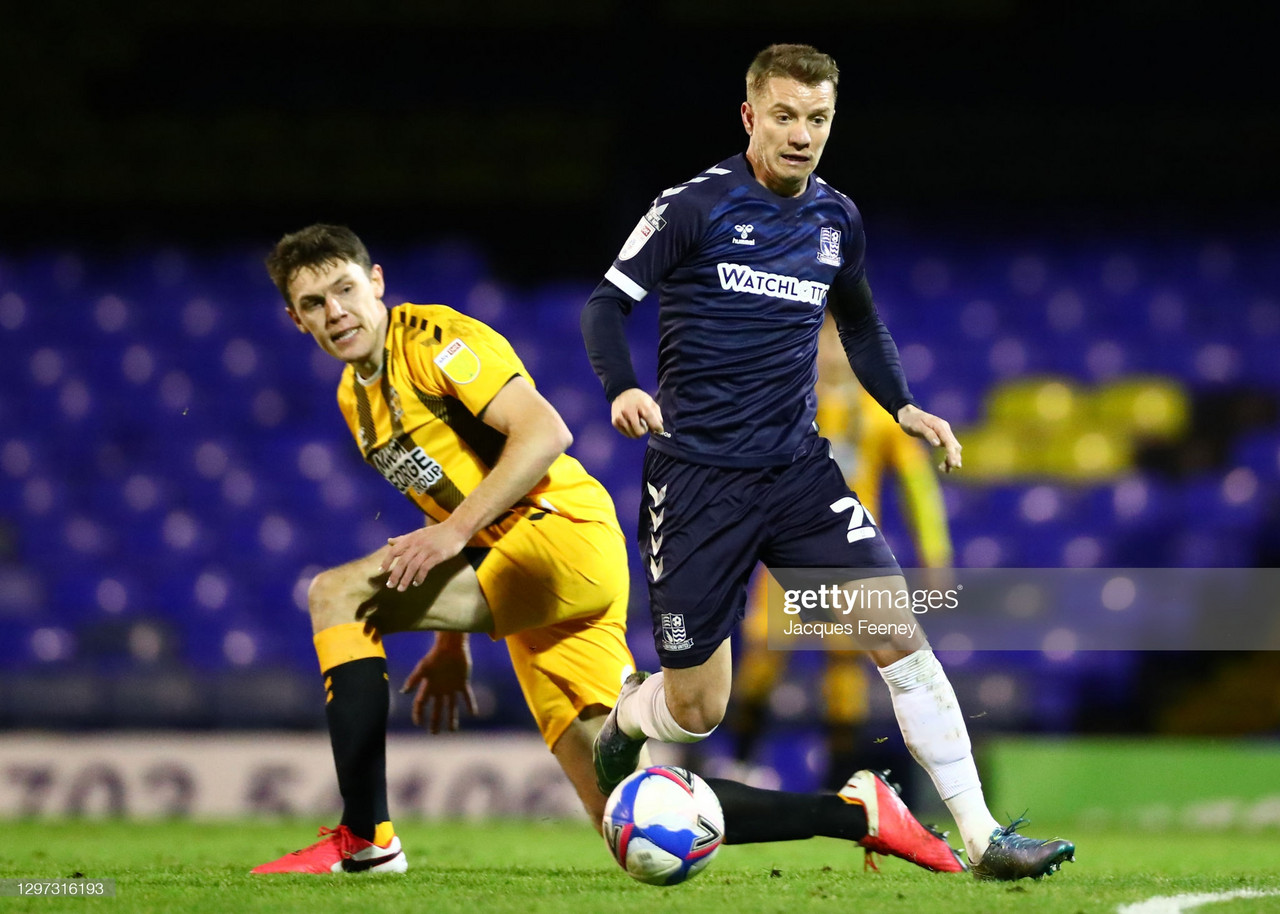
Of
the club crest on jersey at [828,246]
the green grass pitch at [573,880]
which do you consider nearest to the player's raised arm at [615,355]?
the club crest on jersey at [828,246]

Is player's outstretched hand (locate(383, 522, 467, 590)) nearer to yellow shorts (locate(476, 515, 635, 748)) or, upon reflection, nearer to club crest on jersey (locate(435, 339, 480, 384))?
yellow shorts (locate(476, 515, 635, 748))

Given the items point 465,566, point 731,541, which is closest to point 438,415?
point 465,566

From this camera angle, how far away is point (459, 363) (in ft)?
14.4

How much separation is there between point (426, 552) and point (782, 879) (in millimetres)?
1344

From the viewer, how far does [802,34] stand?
451 inches

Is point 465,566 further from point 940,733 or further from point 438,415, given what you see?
point 940,733

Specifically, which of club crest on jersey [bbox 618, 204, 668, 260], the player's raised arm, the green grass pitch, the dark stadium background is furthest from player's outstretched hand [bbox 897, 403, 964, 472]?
the dark stadium background

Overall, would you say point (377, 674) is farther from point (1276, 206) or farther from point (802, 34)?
point (1276, 206)

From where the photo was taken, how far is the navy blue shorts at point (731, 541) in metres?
4.01

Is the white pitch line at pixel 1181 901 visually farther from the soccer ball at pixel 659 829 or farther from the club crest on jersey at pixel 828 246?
the club crest on jersey at pixel 828 246

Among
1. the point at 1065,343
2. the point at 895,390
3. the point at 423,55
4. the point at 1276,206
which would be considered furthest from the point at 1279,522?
the point at 423,55

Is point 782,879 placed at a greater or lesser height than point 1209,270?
lesser

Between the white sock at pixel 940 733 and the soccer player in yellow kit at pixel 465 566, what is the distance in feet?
0.68

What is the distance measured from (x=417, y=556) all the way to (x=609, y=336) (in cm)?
78
